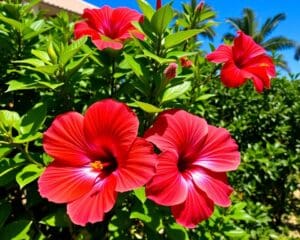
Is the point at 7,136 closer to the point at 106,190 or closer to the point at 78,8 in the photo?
the point at 106,190

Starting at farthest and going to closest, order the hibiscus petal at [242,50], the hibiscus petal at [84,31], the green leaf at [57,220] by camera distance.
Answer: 1. the hibiscus petal at [242,50]
2. the hibiscus petal at [84,31]
3. the green leaf at [57,220]

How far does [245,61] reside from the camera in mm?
1866

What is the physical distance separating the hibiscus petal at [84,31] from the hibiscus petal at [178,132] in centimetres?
43

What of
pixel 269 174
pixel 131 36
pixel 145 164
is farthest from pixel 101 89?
pixel 269 174

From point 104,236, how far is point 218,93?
→ 146 inches

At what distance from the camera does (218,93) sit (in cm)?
531

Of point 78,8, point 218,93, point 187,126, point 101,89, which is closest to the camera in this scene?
point 187,126

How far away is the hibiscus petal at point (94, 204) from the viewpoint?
1.32 meters

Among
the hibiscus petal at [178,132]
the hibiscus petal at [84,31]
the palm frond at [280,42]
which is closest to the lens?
the hibiscus petal at [178,132]

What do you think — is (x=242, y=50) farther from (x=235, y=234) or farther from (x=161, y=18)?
(x=235, y=234)

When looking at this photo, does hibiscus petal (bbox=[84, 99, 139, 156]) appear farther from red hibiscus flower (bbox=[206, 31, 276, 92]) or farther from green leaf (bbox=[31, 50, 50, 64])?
red hibiscus flower (bbox=[206, 31, 276, 92])

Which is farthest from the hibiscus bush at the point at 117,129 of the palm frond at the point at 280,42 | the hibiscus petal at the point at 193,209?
the palm frond at the point at 280,42

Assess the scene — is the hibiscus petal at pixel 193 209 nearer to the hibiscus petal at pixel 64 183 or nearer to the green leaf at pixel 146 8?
the hibiscus petal at pixel 64 183

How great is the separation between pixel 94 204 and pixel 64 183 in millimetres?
128
